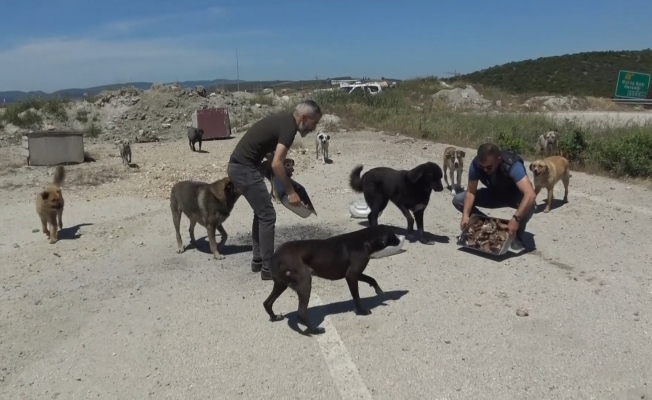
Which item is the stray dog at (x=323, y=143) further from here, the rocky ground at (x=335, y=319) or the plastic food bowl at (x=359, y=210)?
the plastic food bowl at (x=359, y=210)

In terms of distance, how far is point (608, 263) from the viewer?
21.7 feet

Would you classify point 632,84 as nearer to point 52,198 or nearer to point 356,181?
Answer: point 356,181

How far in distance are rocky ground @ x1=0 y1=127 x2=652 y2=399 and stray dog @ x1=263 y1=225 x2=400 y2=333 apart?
1.02ft

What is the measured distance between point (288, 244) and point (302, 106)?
4.50 ft

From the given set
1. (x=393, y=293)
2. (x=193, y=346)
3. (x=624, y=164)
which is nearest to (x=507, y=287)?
(x=393, y=293)

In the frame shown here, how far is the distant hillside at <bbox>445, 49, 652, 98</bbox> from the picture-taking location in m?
62.6

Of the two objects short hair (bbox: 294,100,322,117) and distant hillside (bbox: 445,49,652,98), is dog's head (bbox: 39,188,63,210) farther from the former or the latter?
distant hillside (bbox: 445,49,652,98)

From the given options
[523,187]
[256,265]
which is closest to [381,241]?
[256,265]

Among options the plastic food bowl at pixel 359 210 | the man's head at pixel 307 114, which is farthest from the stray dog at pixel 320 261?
the plastic food bowl at pixel 359 210

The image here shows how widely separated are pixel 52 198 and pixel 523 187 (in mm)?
6532

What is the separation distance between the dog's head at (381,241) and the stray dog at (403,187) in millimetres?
2062

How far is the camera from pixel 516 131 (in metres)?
16.5

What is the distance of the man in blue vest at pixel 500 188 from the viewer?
657 centimetres

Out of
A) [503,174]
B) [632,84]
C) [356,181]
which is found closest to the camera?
[503,174]
